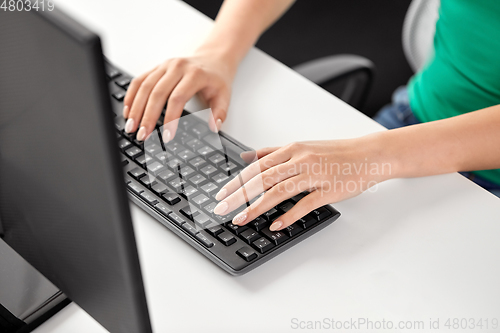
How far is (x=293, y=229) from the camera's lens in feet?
1.76

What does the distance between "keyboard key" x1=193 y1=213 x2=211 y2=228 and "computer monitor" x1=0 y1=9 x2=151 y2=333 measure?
17cm

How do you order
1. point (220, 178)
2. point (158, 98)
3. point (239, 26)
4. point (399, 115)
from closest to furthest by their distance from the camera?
point (220, 178), point (158, 98), point (239, 26), point (399, 115)

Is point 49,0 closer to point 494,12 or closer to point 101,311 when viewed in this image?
point 101,311

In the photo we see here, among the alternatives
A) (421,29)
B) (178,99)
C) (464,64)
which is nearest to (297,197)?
(178,99)

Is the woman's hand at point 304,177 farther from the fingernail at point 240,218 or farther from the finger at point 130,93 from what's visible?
the finger at point 130,93

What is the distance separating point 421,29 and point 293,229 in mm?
658

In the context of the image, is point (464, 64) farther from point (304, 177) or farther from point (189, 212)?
point (189, 212)

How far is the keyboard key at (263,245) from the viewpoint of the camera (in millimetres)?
511

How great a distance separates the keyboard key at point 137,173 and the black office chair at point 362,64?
1.27 ft

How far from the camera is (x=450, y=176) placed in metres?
0.64

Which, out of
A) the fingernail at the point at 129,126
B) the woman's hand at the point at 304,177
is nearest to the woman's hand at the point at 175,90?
the fingernail at the point at 129,126

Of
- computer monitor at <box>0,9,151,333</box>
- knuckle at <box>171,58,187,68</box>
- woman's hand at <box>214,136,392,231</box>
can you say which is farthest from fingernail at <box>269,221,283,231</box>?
knuckle at <box>171,58,187,68</box>

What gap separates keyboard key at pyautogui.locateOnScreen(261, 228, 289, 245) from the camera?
52 centimetres

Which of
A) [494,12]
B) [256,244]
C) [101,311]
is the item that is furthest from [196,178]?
[494,12]
